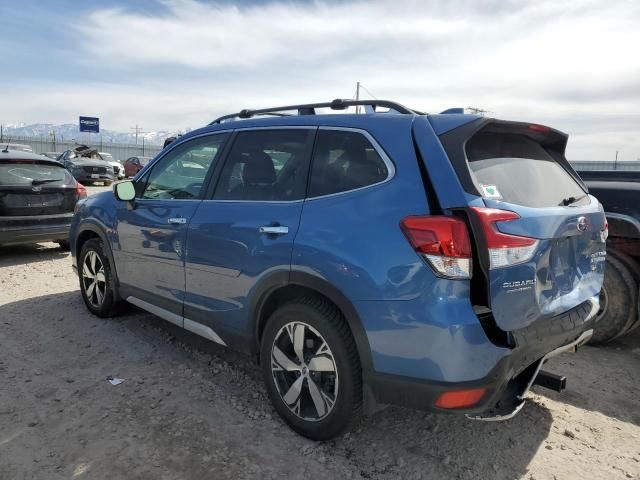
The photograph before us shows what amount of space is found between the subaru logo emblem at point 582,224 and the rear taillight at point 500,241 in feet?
2.03

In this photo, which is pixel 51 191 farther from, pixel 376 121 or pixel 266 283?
pixel 376 121

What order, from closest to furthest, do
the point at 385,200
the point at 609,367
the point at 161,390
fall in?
the point at 385,200 < the point at 161,390 < the point at 609,367

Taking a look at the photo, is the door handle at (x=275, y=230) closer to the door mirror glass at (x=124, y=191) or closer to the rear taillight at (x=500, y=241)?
the rear taillight at (x=500, y=241)

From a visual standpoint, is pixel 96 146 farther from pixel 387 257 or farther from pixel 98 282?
pixel 387 257

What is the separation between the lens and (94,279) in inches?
190

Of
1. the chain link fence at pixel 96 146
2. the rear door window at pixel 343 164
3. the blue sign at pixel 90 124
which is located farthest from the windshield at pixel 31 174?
the blue sign at pixel 90 124

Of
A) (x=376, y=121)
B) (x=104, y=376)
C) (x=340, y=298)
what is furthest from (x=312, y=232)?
(x=104, y=376)

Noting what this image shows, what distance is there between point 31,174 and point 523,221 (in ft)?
23.0

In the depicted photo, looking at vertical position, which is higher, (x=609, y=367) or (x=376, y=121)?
(x=376, y=121)

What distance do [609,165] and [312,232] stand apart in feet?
62.8

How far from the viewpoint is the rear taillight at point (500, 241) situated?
222cm

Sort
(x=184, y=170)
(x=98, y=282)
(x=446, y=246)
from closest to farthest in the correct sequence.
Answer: (x=446, y=246) < (x=184, y=170) < (x=98, y=282)

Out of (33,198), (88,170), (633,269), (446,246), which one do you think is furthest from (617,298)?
(88,170)

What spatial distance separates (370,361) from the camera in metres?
2.46
